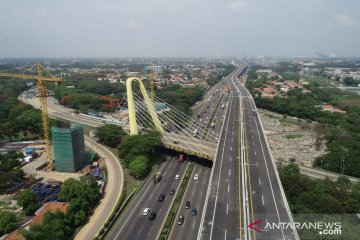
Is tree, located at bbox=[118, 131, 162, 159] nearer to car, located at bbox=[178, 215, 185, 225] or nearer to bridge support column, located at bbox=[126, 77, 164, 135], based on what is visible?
bridge support column, located at bbox=[126, 77, 164, 135]

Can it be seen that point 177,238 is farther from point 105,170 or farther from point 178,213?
point 105,170

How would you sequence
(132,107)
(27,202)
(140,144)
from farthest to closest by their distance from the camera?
(132,107), (140,144), (27,202)

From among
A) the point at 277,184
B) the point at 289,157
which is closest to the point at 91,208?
the point at 277,184

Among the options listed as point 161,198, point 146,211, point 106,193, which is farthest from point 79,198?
point 161,198

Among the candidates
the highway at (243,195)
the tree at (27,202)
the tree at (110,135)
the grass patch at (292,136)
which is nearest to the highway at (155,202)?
the highway at (243,195)

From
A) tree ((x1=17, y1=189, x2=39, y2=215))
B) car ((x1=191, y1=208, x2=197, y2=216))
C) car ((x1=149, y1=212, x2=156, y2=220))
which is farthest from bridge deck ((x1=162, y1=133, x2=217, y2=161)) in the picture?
tree ((x1=17, y1=189, x2=39, y2=215))

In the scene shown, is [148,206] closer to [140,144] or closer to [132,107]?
[140,144]
